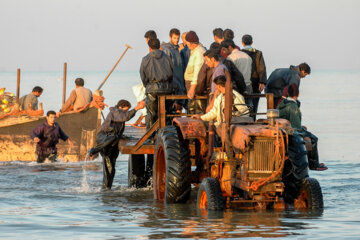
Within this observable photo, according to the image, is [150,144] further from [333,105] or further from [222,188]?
[333,105]

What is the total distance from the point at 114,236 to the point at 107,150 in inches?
265

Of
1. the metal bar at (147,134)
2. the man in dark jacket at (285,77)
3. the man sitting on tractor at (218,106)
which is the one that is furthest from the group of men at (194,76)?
the metal bar at (147,134)

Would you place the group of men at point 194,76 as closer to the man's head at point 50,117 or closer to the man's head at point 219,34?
the man's head at point 219,34


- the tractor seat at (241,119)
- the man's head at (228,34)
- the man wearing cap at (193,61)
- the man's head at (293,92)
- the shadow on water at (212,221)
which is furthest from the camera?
the man's head at (228,34)

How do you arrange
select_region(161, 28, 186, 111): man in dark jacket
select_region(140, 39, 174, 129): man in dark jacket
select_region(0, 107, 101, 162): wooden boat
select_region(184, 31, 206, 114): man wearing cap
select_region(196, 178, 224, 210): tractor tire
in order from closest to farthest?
select_region(196, 178, 224, 210): tractor tire < select_region(184, 31, 206, 114): man wearing cap < select_region(140, 39, 174, 129): man in dark jacket < select_region(161, 28, 186, 111): man in dark jacket < select_region(0, 107, 101, 162): wooden boat

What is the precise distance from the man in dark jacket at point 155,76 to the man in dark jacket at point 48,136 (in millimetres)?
7308

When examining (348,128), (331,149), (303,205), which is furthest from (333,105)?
(303,205)

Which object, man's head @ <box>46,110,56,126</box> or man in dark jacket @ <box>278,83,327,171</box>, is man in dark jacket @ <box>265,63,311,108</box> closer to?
man in dark jacket @ <box>278,83,327,171</box>

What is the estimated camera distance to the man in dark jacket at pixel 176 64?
1847 centimetres

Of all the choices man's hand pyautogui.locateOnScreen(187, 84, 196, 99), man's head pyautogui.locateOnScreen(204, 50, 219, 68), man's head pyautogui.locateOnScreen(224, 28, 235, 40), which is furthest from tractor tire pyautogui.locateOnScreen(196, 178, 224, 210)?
man's head pyautogui.locateOnScreen(224, 28, 235, 40)

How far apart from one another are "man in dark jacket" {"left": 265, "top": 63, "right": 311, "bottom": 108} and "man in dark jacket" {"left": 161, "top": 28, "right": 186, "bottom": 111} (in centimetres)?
158

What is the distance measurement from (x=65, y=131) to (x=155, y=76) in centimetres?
1113

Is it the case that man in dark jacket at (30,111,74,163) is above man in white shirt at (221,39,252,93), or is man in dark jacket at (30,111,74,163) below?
below

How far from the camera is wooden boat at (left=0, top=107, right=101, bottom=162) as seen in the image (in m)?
28.2
